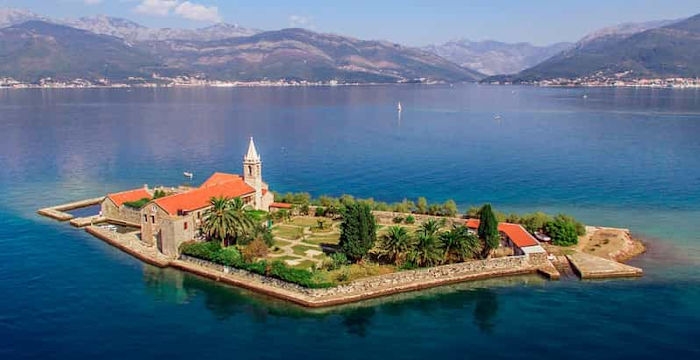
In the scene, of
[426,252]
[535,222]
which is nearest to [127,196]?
[426,252]

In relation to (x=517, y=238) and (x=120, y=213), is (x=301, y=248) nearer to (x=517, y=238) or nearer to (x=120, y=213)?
(x=517, y=238)

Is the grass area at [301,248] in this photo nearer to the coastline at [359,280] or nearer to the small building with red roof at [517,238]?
the coastline at [359,280]

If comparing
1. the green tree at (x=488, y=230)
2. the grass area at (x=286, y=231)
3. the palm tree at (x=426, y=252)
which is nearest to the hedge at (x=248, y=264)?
the grass area at (x=286, y=231)

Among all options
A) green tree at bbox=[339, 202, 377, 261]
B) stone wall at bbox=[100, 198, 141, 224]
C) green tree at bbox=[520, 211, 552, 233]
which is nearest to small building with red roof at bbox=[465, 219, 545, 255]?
green tree at bbox=[520, 211, 552, 233]

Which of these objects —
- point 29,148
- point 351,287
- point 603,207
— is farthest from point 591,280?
point 29,148

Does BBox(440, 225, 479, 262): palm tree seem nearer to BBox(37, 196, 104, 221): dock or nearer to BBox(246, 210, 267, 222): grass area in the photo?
BBox(246, 210, 267, 222): grass area
